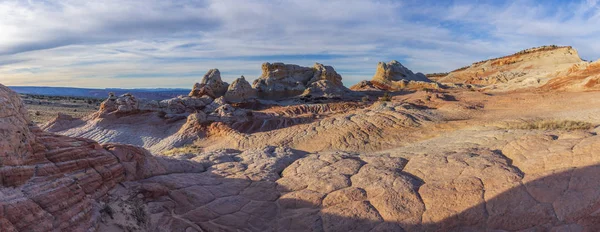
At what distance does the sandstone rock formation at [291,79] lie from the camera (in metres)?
33.3

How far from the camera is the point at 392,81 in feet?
146

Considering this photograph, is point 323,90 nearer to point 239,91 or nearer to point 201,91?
point 239,91

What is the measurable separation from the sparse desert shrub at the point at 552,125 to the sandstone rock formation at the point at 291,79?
75.8 ft

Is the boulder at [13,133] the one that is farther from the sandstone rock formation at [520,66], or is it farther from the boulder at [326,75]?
the sandstone rock formation at [520,66]

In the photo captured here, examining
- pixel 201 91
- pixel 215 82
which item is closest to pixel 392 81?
pixel 215 82

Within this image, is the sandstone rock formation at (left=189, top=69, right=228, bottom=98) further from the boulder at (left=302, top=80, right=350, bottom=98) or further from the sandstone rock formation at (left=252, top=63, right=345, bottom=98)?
the boulder at (left=302, top=80, right=350, bottom=98)

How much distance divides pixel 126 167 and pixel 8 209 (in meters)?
2.56

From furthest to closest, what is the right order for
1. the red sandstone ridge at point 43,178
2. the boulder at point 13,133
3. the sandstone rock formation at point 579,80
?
the sandstone rock formation at point 579,80
the boulder at point 13,133
the red sandstone ridge at point 43,178

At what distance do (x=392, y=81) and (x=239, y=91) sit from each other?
2236 centimetres

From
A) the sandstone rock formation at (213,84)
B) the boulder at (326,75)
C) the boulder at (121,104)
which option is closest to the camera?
the boulder at (121,104)

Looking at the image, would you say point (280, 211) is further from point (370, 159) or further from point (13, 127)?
point (13, 127)

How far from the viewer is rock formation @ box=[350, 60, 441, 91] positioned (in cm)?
4103

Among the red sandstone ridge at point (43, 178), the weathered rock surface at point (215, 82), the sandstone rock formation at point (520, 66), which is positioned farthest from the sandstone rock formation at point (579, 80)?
the sandstone rock formation at point (520, 66)

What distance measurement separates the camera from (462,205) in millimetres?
5668
